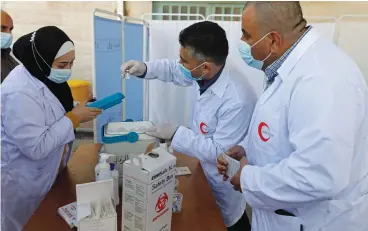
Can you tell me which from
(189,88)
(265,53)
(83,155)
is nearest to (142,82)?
(189,88)

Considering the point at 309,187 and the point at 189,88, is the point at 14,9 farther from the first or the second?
A: the point at 309,187

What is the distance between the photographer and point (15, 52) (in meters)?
1.33

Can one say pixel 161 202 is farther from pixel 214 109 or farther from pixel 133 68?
pixel 133 68

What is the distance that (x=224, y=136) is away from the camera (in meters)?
1.40

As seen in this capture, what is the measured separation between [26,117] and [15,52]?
1.17ft

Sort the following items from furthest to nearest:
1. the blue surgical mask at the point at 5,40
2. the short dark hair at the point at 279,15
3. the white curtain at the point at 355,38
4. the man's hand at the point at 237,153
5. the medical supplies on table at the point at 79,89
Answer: the medical supplies on table at the point at 79,89, the white curtain at the point at 355,38, the blue surgical mask at the point at 5,40, the man's hand at the point at 237,153, the short dark hair at the point at 279,15

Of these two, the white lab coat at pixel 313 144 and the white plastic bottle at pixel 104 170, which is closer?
the white lab coat at pixel 313 144

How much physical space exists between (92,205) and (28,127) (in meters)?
0.49

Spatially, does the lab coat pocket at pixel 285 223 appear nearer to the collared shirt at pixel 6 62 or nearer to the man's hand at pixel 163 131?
the man's hand at pixel 163 131

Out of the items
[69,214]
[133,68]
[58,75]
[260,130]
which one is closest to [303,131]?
[260,130]

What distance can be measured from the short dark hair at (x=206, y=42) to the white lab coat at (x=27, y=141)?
0.65 meters

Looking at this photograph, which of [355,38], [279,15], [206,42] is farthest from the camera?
[355,38]

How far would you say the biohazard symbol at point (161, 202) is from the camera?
2.87 feet

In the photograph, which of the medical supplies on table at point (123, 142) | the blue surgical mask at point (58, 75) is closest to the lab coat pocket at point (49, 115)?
the blue surgical mask at point (58, 75)
